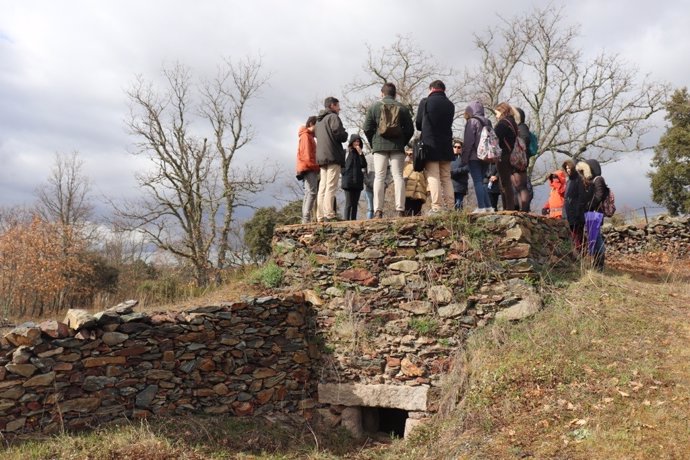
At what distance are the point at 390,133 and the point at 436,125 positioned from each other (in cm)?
63

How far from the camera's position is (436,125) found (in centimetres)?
646

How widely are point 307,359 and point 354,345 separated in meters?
0.76

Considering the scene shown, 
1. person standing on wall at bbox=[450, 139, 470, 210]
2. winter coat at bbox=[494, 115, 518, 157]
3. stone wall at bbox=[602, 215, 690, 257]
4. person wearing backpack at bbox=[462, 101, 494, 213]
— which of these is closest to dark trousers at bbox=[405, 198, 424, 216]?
person standing on wall at bbox=[450, 139, 470, 210]

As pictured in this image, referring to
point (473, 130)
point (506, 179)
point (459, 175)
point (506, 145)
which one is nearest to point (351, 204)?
point (459, 175)

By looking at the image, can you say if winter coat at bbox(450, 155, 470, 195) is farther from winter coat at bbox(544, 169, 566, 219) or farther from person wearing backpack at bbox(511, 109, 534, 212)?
winter coat at bbox(544, 169, 566, 219)

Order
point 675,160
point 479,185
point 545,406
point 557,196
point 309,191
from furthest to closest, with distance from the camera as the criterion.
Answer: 1. point 675,160
2. point 557,196
3. point 309,191
4. point 479,185
5. point 545,406

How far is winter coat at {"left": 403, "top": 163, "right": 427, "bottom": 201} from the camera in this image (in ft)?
24.9

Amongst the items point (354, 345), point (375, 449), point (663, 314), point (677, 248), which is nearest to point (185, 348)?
point (354, 345)

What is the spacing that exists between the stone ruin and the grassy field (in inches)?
11.7

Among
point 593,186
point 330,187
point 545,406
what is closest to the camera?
point 545,406

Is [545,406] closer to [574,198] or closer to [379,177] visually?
[379,177]

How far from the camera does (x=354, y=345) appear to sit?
6461mm

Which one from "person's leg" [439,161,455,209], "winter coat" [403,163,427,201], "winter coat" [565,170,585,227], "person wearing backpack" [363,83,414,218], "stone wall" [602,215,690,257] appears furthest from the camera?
"stone wall" [602,215,690,257]

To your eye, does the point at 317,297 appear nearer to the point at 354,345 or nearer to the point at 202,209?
the point at 354,345
